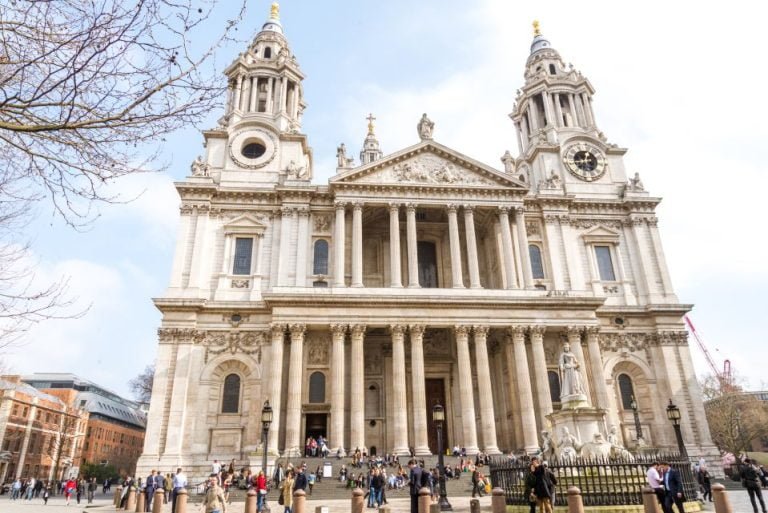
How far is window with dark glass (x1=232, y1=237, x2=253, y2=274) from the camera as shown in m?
31.8

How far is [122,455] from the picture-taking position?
76625 mm

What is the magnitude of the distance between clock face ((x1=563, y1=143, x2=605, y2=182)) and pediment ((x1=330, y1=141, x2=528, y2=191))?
7227 mm

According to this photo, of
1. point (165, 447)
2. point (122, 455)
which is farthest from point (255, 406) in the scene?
point (122, 455)

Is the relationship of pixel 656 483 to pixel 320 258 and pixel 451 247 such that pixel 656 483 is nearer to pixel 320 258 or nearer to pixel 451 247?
pixel 451 247

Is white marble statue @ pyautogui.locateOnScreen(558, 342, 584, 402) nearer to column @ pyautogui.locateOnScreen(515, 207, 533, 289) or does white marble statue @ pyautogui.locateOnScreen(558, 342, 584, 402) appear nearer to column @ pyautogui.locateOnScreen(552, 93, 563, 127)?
column @ pyautogui.locateOnScreen(515, 207, 533, 289)

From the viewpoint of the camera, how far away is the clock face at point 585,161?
3797 centimetres

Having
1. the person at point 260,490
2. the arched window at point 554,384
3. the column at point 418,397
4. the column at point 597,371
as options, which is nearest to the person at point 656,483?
the person at point 260,490

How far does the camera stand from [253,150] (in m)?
36.1

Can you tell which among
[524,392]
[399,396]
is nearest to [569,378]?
[524,392]

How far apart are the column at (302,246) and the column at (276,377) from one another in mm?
3697

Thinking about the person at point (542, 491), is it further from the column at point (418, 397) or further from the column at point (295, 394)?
the column at point (295, 394)

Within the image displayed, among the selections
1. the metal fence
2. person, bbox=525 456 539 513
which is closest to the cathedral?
the metal fence

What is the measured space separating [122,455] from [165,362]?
60.2 metres

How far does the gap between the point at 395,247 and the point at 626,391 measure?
54.2 feet
